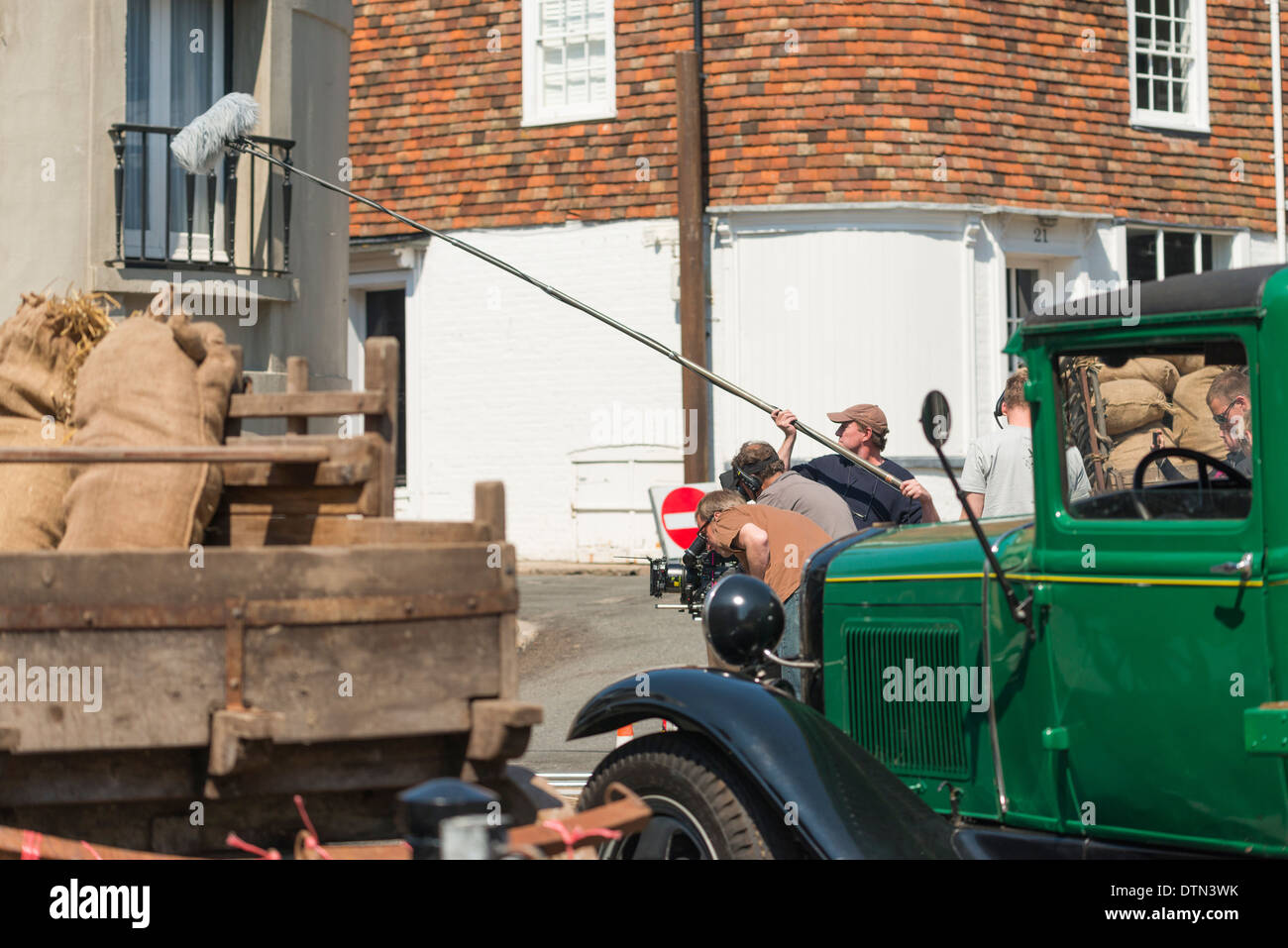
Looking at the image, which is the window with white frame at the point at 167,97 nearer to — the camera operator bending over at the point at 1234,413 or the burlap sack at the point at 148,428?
the burlap sack at the point at 148,428

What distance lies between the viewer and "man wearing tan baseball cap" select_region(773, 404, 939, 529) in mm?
7918

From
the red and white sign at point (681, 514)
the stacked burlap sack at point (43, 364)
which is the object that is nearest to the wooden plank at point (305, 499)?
the stacked burlap sack at point (43, 364)

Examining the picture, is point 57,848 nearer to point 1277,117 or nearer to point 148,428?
point 148,428

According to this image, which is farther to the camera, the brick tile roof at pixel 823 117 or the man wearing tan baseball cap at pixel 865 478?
the brick tile roof at pixel 823 117

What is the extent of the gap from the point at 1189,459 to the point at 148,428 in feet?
9.34

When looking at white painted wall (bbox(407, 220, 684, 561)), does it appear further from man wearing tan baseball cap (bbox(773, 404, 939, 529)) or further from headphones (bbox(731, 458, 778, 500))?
man wearing tan baseball cap (bbox(773, 404, 939, 529))

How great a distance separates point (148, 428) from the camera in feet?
14.8

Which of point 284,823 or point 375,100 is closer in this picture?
point 284,823

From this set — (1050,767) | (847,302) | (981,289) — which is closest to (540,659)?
(847,302)

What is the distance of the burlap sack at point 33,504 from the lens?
15.6 ft

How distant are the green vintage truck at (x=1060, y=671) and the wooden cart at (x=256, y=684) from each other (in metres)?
0.85
